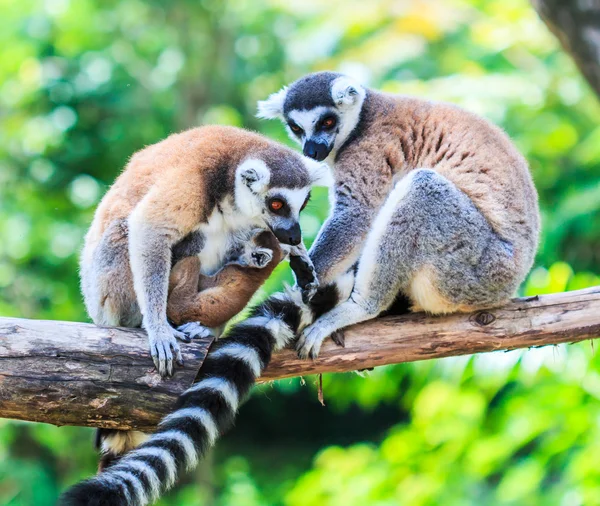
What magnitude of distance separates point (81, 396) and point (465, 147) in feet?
9.20

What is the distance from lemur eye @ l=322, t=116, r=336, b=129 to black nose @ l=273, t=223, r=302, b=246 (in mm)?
990

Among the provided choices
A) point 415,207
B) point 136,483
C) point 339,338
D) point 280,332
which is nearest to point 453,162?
point 415,207

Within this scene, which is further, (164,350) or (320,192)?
(320,192)

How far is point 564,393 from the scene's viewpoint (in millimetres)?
5363

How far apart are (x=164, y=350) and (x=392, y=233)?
4.90 ft

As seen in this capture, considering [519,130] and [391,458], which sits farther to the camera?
[519,130]

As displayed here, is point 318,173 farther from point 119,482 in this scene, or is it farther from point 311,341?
point 119,482

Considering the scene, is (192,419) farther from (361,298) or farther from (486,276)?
(486,276)

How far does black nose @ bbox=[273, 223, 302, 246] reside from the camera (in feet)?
14.2

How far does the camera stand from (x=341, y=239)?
445 centimetres

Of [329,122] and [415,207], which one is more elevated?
[329,122]

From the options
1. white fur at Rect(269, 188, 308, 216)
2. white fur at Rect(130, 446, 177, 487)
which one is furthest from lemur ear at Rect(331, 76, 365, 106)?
white fur at Rect(130, 446, 177, 487)

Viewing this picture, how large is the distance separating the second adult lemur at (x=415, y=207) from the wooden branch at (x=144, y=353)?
0.13 m

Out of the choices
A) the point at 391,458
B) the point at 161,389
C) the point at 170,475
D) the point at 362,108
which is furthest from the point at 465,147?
the point at 391,458
